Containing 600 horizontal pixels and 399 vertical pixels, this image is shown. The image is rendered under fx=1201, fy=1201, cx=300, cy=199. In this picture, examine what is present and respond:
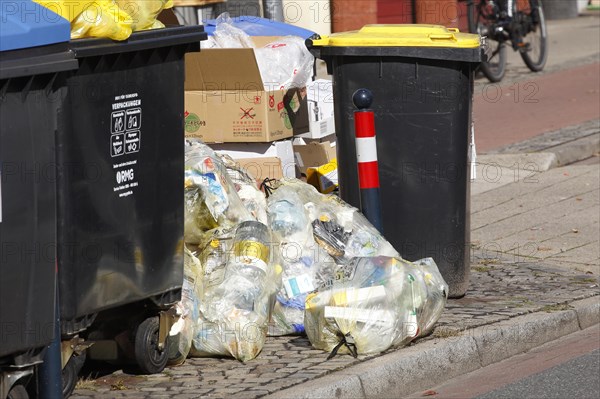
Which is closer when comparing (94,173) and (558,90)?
(94,173)

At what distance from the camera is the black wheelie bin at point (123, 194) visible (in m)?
4.78

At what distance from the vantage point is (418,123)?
6371mm

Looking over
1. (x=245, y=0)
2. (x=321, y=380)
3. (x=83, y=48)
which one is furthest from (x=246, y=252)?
(x=245, y=0)

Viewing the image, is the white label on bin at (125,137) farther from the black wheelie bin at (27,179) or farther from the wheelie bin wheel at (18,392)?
the wheelie bin wheel at (18,392)

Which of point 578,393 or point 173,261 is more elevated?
point 173,261

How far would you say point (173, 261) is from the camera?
212 inches

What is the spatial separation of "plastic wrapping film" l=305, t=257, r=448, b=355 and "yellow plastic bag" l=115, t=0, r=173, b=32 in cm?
148

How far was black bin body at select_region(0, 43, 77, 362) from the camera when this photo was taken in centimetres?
432

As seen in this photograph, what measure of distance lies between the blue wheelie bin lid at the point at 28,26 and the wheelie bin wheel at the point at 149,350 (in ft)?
4.59

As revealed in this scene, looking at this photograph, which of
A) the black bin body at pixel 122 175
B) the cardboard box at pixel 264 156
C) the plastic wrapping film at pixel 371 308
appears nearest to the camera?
the black bin body at pixel 122 175

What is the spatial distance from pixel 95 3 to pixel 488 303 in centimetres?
276

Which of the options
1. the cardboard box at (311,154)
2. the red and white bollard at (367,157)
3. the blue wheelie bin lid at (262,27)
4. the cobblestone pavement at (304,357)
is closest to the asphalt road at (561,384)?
the cobblestone pavement at (304,357)

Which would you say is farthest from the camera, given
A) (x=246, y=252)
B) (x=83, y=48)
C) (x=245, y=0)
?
(x=245, y=0)

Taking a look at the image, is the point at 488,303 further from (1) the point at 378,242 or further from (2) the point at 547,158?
(2) the point at 547,158
